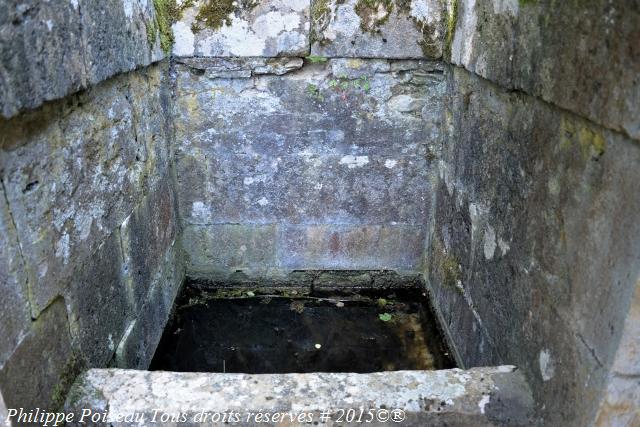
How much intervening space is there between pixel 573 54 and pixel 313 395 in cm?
142

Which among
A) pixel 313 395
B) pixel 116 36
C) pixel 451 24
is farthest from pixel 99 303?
pixel 451 24

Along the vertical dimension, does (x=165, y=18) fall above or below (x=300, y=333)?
above

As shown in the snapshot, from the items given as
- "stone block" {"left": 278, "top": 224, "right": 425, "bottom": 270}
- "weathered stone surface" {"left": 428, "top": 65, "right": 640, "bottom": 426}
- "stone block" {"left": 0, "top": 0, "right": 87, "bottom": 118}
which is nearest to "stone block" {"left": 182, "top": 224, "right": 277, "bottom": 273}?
"stone block" {"left": 278, "top": 224, "right": 425, "bottom": 270}

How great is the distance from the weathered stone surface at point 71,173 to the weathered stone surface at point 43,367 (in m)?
0.08

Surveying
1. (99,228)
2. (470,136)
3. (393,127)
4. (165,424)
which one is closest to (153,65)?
(99,228)

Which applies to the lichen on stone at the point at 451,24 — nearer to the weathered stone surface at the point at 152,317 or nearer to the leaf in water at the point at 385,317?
the leaf in water at the point at 385,317

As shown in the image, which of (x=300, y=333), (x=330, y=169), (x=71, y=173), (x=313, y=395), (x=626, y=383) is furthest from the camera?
(x=330, y=169)

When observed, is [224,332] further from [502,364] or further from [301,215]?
[502,364]

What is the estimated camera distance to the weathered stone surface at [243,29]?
3.11 m

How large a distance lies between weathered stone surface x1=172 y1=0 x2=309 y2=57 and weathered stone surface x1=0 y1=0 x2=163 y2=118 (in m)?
0.62

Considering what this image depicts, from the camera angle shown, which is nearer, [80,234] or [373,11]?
[80,234]

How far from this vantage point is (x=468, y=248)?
276 centimetres

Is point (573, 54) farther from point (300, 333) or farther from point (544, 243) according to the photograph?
point (300, 333)

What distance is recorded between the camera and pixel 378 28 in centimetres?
317
